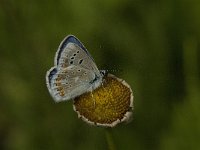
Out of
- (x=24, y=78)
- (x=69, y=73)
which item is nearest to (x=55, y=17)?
(x=24, y=78)

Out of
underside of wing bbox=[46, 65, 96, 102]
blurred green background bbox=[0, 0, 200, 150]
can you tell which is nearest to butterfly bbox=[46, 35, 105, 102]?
underside of wing bbox=[46, 65, 96, 102]

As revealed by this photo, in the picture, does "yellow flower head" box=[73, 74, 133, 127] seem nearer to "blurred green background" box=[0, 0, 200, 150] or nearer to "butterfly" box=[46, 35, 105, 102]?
"butterfly" box=[46, 35, 105, 102]

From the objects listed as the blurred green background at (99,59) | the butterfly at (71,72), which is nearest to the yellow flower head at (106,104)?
the butterfly at (71,72)

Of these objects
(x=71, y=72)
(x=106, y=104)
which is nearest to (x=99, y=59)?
(x=71, y=72)

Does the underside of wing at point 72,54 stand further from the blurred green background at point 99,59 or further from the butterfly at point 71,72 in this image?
the blurred green background at point 99,59

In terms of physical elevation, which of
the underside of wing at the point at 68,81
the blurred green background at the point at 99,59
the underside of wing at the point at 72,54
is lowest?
the blurred green background at the point at 99,59

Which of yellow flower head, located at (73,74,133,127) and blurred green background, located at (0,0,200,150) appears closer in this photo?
yellow flower head, located at (73,74,133,127)

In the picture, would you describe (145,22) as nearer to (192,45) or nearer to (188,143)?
(192,45)
